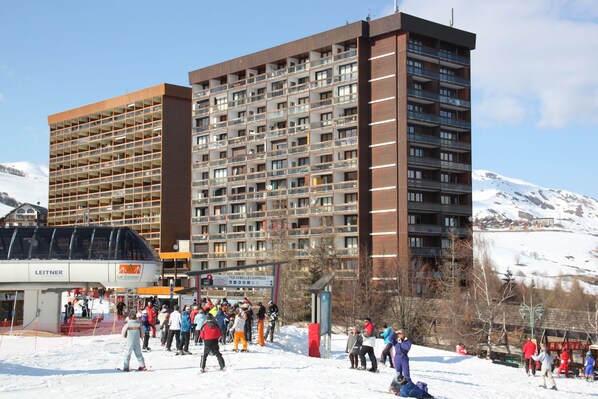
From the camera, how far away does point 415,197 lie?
67062mm

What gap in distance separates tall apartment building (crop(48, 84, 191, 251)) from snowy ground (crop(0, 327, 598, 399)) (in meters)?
56.2

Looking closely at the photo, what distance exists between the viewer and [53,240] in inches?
1492

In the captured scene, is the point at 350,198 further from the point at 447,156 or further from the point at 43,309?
the point at 43,309

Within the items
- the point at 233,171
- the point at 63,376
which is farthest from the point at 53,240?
the point at 233,171

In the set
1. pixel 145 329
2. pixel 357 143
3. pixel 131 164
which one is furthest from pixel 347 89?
pixel 145 329

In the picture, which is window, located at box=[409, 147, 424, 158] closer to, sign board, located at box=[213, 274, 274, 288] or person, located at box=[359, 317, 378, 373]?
sign board, located at box=[213, 274, 274, 288]

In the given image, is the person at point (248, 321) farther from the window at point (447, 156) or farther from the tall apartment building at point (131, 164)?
the tall apartment building at point (131, 164)

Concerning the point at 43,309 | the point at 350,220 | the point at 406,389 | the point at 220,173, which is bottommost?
the point at 406,389

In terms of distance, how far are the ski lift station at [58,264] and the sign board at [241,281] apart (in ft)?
15.6

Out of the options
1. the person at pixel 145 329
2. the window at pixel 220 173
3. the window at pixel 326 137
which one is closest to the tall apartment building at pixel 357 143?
the window at pixel 326 137

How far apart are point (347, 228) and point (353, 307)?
40.9ft

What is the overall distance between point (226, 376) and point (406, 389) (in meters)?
5.01

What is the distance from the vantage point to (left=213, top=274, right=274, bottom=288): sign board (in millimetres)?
35594

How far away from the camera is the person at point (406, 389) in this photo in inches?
806
